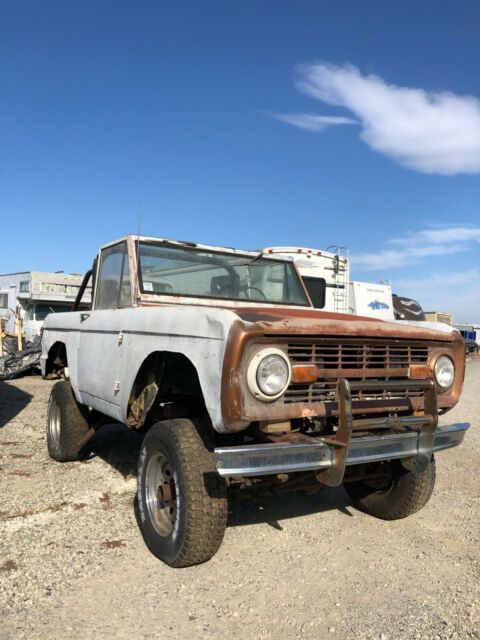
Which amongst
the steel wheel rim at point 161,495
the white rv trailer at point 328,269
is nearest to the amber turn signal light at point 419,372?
the steel wheel rim at point 161,495

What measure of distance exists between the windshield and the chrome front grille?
5.57 feet

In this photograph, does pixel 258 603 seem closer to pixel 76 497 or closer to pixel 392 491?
pixel 392 491

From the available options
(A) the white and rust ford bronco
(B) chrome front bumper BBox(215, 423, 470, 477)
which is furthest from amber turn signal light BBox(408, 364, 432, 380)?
(B) chrome front bumper BBox(215, 423, 470, 477)

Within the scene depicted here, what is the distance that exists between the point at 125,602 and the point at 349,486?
7.31 feet

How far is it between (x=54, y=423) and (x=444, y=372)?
13.2 feet

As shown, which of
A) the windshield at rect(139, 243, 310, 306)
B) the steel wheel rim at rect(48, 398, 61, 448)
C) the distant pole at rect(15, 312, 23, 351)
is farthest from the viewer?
the distant pole at rect(15, 312, 23, 351)

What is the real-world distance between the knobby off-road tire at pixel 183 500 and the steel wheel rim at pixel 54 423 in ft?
7.95

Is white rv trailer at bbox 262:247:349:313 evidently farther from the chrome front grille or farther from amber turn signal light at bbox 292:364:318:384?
amber turn signal light at bbox 292:364:318:384

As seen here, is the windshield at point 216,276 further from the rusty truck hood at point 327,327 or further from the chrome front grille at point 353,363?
the chrome front grille at point 353,363

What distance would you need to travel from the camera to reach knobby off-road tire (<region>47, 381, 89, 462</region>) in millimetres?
5406

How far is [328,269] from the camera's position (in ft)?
41.4

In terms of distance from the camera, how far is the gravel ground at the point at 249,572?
9.41 feet

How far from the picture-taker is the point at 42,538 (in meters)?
3.86

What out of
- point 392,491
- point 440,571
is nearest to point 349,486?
point 392,491
